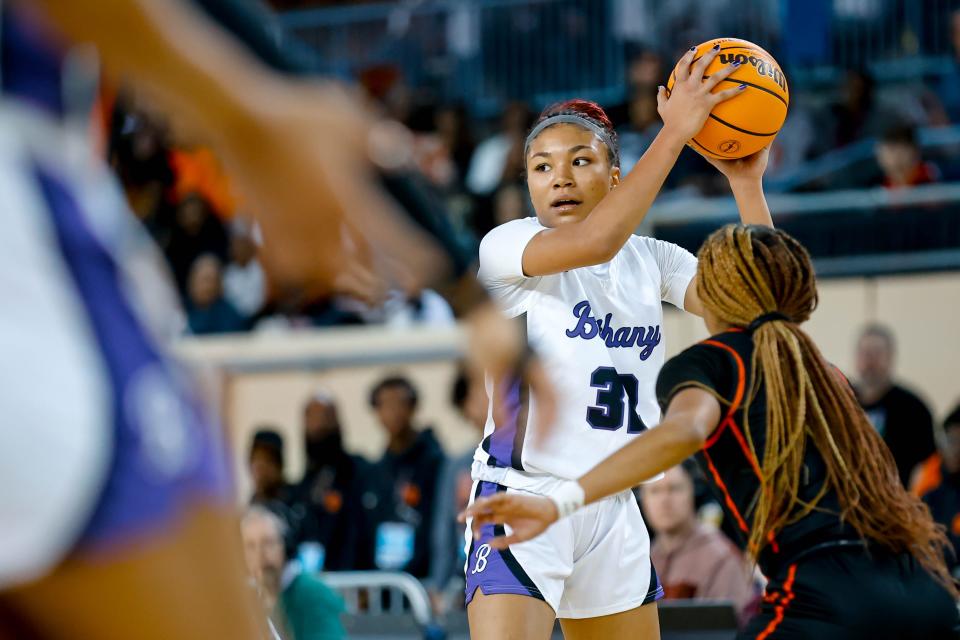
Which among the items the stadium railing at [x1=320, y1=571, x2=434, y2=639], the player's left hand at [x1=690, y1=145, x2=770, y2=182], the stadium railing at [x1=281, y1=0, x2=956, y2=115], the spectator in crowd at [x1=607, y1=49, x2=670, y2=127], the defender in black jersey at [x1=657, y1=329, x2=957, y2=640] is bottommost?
the stadium railing at [x1=320, y1=571, x2=434, y2=639]

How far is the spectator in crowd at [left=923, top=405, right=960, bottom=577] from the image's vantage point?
24.5ft

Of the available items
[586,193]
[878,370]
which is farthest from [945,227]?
[586,193]

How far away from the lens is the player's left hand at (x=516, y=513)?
291cm

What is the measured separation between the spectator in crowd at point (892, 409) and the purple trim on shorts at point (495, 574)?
188 inches

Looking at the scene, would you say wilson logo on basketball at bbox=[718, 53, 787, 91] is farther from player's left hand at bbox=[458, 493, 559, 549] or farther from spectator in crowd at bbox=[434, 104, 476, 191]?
spectator in crowd at bbox=[434, 104, 476, 191]

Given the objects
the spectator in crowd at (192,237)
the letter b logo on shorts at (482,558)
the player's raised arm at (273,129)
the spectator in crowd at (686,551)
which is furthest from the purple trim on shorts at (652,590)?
the spectator in crowd at (192,237)

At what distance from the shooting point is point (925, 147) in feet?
34.0

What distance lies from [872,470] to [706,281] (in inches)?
25.2

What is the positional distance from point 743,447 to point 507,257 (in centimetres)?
92

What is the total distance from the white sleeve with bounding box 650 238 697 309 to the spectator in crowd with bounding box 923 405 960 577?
3.64 meters

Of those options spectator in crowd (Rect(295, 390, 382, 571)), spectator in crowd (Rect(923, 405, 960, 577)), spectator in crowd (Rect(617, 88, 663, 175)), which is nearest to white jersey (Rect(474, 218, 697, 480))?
spectator in crowd (Rect(923, 405, 960, 577))

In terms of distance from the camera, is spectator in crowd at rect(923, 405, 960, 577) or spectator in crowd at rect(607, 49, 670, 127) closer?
spectator in crowd at rect(923, 405, 960, 577)

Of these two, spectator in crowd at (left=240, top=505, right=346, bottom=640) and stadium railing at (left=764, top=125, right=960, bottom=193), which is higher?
stadium railing at (left=764, top=125, right=960, bottom=193)

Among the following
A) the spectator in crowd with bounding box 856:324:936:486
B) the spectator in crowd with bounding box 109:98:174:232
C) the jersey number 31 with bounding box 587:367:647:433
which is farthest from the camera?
the spectator in crowd with bounding box 109:98:174:232
